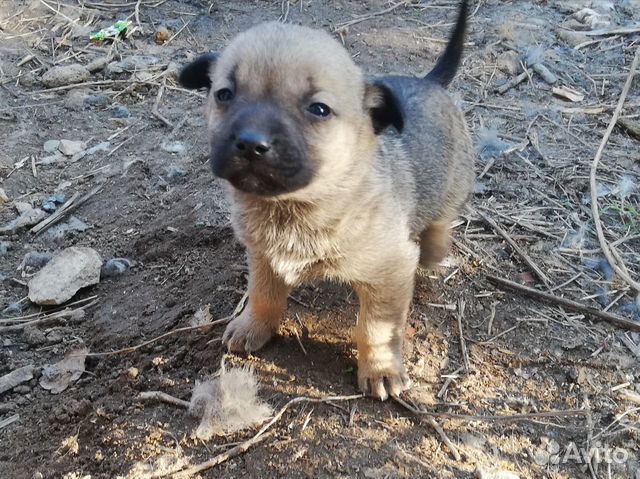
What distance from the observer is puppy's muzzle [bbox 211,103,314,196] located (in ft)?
8.26

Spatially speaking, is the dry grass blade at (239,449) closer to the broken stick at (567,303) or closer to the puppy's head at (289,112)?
the puppy's head at (289,112)

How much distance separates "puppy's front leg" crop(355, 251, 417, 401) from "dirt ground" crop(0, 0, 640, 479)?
13cm

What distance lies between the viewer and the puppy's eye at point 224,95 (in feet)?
9.43

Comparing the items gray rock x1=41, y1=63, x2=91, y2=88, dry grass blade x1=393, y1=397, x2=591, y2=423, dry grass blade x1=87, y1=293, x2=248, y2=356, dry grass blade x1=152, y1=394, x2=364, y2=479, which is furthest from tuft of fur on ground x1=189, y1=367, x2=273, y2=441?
gray rock x1=41, y1=63, x2=91, y2=88

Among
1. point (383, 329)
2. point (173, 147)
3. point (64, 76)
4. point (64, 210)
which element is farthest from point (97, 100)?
point (383, 329)

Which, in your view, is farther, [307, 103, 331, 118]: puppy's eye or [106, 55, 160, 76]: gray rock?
[106, 55, 160, 76]: gray rock

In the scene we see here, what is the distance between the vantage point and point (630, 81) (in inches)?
236

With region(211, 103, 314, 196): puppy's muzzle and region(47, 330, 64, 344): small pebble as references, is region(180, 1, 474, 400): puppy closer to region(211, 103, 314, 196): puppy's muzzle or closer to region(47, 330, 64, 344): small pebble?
region(211, 103, 314, 196): puppy's muzzle

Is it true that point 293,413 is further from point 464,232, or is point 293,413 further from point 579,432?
point 464,232

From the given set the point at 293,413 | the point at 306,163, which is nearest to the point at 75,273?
the point at 293,413

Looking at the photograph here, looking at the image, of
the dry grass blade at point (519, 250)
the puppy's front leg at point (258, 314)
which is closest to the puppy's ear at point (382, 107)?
the puppy's front leg at point (258, 314)

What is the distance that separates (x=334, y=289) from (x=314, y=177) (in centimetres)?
138

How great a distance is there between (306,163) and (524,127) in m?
3.70

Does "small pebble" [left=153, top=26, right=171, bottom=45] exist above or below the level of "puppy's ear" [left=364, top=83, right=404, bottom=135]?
below
